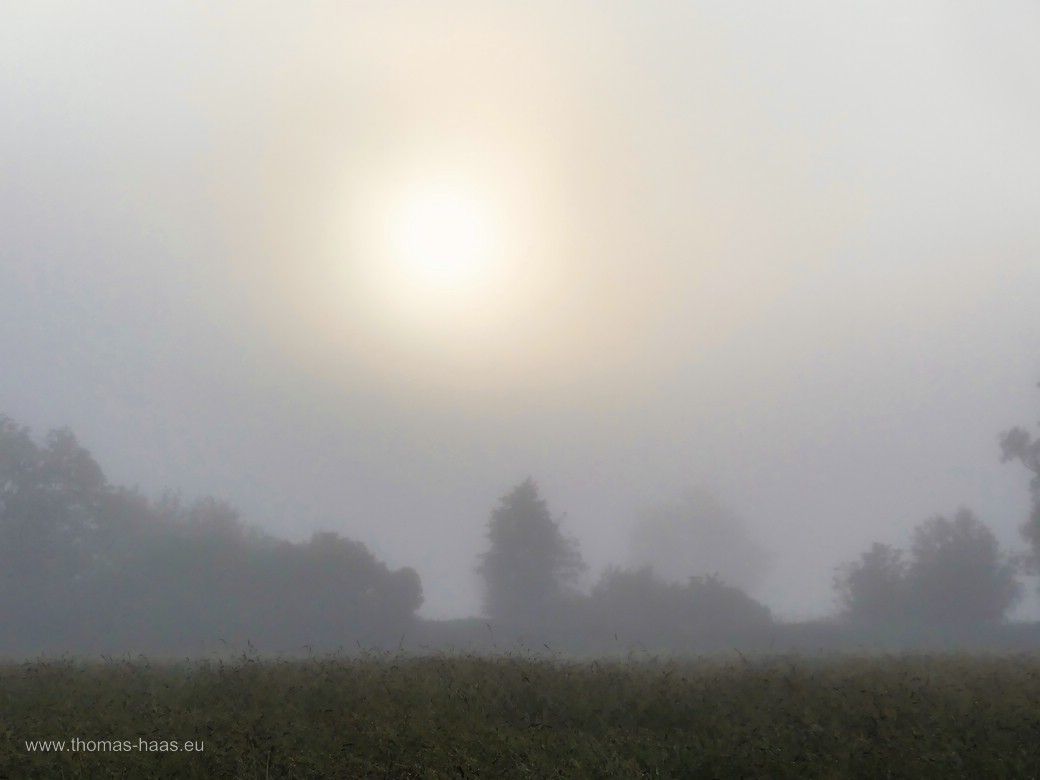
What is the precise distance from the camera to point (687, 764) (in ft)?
42.7

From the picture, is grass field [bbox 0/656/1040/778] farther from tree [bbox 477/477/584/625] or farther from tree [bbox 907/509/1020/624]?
tree [bbox 907/509/1020/624]

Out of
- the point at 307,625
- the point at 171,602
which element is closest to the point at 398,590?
the point at 307,625

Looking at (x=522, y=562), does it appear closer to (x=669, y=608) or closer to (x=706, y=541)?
(x=669, y=608)

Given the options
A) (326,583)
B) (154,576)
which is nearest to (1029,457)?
(326,583)

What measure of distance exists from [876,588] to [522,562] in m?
35.2

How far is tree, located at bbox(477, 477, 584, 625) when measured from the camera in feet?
198

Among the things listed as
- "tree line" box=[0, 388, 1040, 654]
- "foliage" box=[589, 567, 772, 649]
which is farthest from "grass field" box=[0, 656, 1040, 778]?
"foliage" box=[589, 567, 772, 649]

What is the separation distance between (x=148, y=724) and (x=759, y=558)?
83.9 metres

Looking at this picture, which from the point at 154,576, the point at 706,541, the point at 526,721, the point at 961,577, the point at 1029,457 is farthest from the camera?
the point at 706,541

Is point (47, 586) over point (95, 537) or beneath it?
beneath

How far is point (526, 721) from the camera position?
1527 cm

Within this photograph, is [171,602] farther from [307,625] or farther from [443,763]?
[443,763]

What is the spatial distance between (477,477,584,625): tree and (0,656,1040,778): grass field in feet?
135

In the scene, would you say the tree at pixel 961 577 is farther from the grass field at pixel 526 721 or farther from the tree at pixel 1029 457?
the grass field at pixel 526 721
